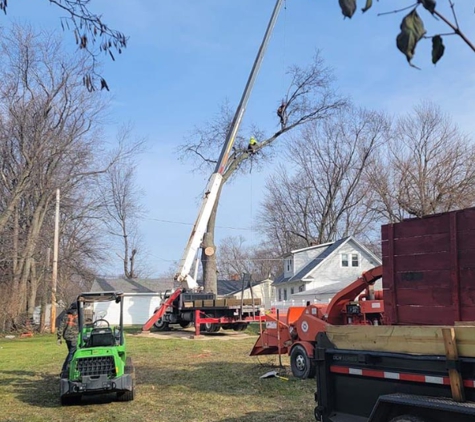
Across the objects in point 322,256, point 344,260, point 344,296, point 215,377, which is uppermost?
point 322,256

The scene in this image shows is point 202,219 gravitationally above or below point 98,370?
above

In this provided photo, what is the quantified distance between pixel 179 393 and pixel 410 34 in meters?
9.74

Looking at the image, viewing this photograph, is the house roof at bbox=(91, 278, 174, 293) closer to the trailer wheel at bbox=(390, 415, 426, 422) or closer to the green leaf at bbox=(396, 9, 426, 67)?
the trailer wheel at bbox=(390, 415, 426, 422)

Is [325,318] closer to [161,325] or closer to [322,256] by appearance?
[161,325]

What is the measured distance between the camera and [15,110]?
106 ft

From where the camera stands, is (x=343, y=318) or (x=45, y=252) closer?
(x=343, y=318)

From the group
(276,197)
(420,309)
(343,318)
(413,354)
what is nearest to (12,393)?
(343,318)

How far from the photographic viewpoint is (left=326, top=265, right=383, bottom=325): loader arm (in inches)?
440

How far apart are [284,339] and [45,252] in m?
27.4

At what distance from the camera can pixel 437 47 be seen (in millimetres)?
2236

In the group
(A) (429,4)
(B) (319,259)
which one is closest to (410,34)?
(A) (429,4)

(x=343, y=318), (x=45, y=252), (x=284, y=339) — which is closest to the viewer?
(x=343, y=318)

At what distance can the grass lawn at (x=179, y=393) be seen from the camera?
894 cm

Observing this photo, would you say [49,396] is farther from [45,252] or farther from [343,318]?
[45,252]
